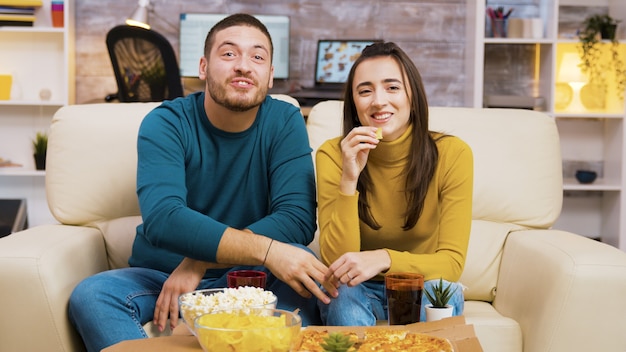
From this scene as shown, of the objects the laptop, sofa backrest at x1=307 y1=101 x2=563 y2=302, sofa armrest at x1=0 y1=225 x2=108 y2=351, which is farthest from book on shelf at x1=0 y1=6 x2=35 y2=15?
sofa armrest at x1=0 y1=225 x2=108 y2=351

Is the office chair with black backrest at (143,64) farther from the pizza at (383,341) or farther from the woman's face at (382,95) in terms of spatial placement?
the pizza at (383,341)

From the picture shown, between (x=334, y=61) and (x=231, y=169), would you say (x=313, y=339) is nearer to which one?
(x=231, y=169)

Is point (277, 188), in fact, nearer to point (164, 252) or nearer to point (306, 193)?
point (306, 193)

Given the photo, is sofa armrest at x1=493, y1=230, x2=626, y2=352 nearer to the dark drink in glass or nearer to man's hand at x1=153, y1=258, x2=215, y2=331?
the dark drink in glass

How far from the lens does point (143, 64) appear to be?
4.17m

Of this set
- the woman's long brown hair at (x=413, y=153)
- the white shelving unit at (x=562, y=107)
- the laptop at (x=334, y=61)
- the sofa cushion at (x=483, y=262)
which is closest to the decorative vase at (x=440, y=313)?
the woman's long brown hair at (x=413, y=153)

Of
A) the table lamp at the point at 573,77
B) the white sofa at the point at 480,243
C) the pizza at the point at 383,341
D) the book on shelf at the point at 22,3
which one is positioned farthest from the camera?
the table lamp at the point at 573,77

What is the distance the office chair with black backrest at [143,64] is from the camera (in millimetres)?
4090

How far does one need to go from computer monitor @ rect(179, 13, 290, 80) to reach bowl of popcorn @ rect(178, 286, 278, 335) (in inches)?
144

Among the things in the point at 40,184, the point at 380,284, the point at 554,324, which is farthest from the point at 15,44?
the point at 554,324

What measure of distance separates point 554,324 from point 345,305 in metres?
0.47

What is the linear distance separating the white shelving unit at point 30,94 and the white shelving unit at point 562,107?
8.42 feet

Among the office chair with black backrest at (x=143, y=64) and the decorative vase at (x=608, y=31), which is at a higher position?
the decorative vase at (x=608, y=31)

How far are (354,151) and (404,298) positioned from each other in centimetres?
50
